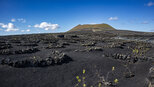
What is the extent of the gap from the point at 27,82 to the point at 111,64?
18.7ft

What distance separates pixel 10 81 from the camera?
4.95 metres

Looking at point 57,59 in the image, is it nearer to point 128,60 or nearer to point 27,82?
point 27,82

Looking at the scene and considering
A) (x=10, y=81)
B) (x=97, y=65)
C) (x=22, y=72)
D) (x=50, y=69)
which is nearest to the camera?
(x=10, y=81)

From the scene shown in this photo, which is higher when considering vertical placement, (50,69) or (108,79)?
(50,69)

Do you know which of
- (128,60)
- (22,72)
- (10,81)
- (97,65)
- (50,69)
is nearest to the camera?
(10,81)

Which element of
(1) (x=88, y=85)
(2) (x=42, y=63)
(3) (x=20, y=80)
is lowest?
(1) (x=88, y=85)

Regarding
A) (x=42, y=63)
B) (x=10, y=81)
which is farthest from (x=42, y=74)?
(x=10, y=81)

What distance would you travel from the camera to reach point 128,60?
26.2ft

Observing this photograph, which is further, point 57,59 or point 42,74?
point 57,59

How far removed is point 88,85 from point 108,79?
1.32 meters

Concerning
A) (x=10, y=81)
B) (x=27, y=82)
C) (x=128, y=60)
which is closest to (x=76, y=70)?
(x=27, y=82)

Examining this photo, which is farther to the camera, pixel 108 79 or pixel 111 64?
pixel 111 64

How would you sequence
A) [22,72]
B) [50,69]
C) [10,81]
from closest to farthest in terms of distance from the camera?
[10,81] → [22,72] → [50,69]

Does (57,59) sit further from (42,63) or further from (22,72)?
(22,72)
